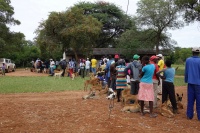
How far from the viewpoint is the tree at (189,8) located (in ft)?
77.0

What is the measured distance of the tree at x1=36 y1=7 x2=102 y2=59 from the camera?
25641 millimetres

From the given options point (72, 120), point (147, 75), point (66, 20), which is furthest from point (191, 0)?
point (72, 120)

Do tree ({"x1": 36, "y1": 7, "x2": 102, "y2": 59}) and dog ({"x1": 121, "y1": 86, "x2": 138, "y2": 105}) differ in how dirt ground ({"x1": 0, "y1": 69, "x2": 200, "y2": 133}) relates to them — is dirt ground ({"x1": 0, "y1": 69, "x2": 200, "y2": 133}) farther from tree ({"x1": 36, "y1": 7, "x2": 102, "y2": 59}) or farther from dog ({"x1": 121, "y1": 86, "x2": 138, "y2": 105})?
tree ({"x1": 36, "y1": 7, "x2": 102, "y2": 59})

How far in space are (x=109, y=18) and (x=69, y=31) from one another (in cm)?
2360

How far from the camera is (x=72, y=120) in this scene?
657 centimetres

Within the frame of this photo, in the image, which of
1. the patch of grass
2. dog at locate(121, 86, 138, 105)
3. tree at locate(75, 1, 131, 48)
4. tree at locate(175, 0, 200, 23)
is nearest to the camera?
dog at locate(121, 86, 138, 105)

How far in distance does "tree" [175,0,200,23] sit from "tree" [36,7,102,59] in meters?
8.59

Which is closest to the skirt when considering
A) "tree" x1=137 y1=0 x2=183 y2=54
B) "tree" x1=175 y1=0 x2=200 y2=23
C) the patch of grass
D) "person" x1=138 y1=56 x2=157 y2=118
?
"person" x1=138 y1=56 x2=157 y2=118

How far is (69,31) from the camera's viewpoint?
2536 centimetres

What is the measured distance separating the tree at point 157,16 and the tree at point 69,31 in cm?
967

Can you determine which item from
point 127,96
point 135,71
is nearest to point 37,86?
point 127,96

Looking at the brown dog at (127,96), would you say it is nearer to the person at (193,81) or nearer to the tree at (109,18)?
the person at (193,81)

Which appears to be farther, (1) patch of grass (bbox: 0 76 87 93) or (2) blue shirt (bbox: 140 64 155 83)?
(1) patch of grass (bbox: 0 76 87 93)

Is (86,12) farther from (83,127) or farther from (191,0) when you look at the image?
(83,127)
